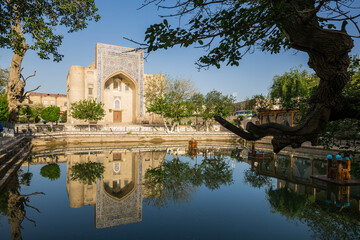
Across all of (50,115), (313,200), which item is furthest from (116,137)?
(313,200)

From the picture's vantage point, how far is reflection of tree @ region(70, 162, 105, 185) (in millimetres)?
8312

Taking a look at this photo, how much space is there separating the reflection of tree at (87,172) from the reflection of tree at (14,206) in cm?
172

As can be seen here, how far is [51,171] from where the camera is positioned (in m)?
9.63

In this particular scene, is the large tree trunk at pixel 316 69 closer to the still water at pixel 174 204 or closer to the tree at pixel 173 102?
the still water at pixel 174 204

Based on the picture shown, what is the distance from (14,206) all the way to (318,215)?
23.5ft

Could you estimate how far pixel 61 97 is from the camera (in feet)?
163

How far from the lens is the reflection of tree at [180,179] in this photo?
6.61 meters

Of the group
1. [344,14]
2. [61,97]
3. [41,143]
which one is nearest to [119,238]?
[344,14]

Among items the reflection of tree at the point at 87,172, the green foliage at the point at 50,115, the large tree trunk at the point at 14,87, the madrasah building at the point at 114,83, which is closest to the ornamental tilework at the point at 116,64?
the madrasah building at the point at 114,83

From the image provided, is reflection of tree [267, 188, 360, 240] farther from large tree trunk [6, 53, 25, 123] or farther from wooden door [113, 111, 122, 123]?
wooden door [113, 111, 122, 123]

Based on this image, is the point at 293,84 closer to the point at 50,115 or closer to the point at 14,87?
the point at 14,87

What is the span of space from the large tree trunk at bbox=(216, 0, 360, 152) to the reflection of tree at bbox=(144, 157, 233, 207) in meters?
4.61

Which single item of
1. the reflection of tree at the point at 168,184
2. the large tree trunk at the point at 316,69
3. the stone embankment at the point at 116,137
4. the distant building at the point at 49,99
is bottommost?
the reflection of tree at the point at 168,184

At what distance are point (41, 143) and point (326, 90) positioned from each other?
19.4 meters
